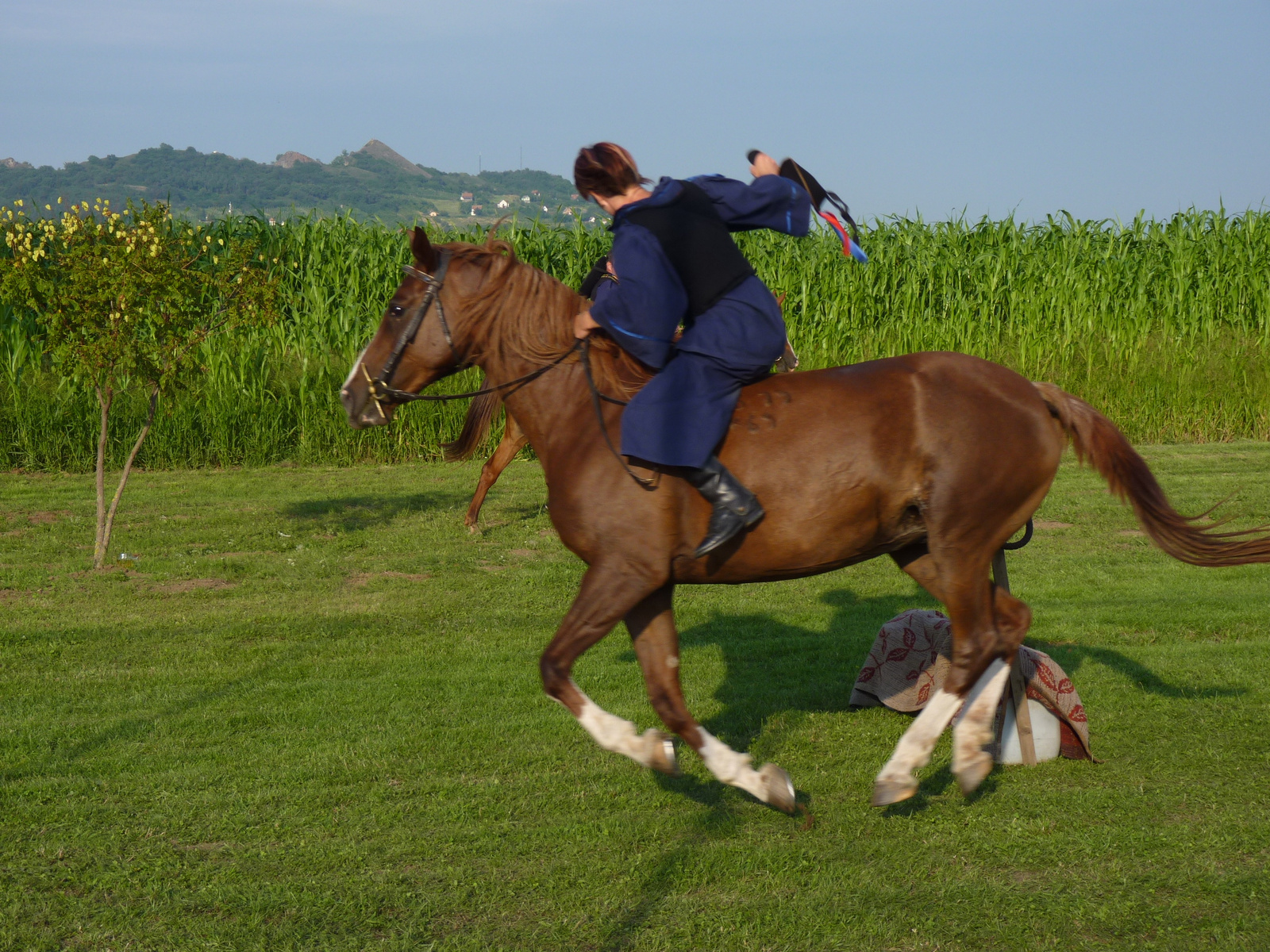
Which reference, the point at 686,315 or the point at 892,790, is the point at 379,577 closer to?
the point at 686,315

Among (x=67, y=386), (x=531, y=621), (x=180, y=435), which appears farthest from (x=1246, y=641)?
(x=67, y=386)

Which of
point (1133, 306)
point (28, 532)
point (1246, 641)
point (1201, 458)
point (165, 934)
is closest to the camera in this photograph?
point (165, 934)

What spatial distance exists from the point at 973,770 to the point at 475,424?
2.88m

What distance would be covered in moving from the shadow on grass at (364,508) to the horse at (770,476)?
7.62 meters

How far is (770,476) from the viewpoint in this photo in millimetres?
4246

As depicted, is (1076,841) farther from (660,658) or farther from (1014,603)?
(660,658)

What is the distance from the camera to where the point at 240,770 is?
5.44 metres

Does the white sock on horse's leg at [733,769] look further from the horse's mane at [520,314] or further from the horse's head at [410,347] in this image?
the horse's head at [410,347]

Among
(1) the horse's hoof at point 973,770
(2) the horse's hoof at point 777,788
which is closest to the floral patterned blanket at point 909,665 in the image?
(1) the horse's hoof at point 973,770

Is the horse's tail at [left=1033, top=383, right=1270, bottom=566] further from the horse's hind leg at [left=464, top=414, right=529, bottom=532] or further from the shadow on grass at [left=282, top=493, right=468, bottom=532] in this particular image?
the shadow on grass at [left=282, top=493, right=468, bottom=532]

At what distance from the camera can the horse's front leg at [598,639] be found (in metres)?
4.19

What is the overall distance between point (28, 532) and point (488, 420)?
793 centimetres

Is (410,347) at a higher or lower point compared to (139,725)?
higher

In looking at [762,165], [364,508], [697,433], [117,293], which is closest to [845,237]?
[762,165]
